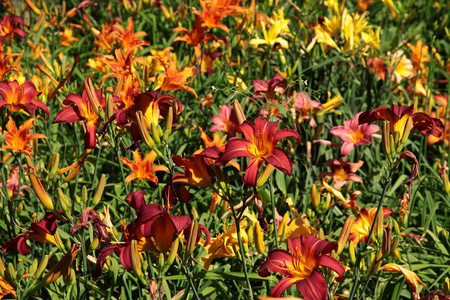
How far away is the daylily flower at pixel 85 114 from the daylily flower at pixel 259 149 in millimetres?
536

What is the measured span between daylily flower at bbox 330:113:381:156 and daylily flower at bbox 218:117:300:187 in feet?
3.03

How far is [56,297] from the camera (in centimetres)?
214

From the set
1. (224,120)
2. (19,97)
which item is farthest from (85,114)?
(224,120)

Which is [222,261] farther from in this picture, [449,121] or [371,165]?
[449,121]

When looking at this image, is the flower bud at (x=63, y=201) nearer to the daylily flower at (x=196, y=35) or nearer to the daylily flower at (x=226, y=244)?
the daylily flower at (x=226, y=244)

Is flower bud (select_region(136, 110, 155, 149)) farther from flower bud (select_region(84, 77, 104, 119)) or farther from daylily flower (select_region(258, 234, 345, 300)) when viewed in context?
daylily flower (select_region(258, 234, 345, 300))

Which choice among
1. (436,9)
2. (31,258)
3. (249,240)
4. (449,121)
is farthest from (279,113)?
(436,9)

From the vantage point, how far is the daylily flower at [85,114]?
6.26 ft

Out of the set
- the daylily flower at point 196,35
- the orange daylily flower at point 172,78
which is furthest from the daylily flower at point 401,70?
the orange daylily flower at point 172,78

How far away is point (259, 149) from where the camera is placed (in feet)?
5.45

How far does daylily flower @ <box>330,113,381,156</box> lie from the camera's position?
2520 mm

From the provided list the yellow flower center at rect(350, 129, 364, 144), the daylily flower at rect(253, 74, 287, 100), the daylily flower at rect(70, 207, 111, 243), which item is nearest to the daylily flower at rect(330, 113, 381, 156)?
the yellow flower center at rect(350, 129, 364, 144)

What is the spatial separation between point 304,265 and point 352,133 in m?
1.12

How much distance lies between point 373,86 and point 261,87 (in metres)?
1.06
